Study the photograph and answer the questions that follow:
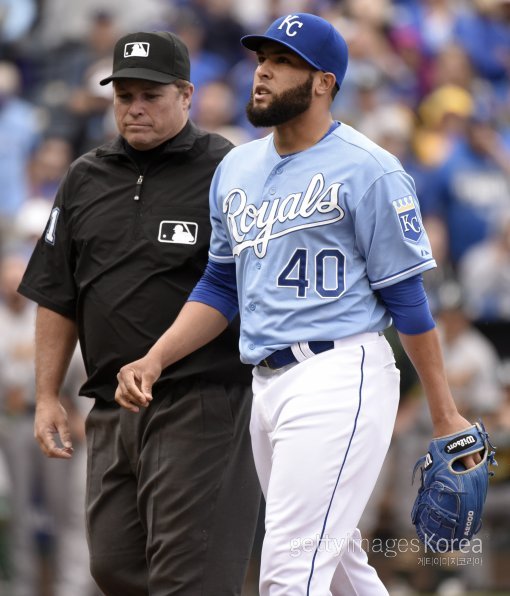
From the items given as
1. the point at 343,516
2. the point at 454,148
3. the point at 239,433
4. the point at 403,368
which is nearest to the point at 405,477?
the point at 403,368

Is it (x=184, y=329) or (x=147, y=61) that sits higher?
(x=147, y=61)

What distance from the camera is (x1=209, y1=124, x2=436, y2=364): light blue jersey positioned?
13.5 feet

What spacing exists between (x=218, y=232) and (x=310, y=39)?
76cm

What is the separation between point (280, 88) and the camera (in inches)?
167

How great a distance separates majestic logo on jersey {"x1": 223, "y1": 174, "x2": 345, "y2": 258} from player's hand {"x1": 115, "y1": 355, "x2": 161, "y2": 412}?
481mm

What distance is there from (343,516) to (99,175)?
1.64m

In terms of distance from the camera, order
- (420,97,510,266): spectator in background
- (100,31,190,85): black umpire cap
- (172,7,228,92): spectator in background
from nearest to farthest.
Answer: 1. (100,31,190,85): black umpire cap
2. (420,97,510,266): spectator in background
3. (172,7,228,92): spectator in background

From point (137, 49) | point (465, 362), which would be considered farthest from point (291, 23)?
point (465, 362)

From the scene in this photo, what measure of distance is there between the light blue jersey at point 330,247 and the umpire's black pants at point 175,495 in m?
0.49

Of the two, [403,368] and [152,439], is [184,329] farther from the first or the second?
[403,368]

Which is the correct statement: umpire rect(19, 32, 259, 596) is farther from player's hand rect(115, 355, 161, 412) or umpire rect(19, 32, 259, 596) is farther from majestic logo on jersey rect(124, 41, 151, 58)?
player's hand rect(115, 355, 161, 412)

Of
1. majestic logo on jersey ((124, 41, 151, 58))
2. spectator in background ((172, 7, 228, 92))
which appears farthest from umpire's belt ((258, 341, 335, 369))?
spectator in background ((172, 7, 228, 92))

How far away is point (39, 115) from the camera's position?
1118cm

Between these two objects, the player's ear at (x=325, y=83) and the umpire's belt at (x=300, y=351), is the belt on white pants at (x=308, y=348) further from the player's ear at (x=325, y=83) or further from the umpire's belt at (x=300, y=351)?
the player's ear at (x=325, y=83)
